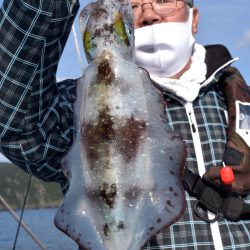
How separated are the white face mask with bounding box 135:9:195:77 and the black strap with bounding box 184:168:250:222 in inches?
34.5

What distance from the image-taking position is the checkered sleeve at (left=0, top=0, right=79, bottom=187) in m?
3.45

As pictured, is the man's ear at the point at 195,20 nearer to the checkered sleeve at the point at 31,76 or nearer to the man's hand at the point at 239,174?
the man's hand at the point at 239,174

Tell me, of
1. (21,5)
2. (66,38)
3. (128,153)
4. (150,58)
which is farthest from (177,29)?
(128,153)

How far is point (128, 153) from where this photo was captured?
2.90 meters

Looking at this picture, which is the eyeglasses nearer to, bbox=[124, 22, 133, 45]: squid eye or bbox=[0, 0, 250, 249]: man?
bbox=[0, 0, 250, 249]: man

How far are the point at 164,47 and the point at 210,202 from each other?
1.29 m

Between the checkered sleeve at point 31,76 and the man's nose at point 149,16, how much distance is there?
79 cm

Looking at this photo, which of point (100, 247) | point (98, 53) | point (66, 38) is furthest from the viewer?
point (66, 38)

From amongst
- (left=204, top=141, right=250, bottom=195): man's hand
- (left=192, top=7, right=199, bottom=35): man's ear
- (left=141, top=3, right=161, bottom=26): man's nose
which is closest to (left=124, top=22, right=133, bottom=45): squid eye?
(left=141, top=3, right=161, bottom=26): man's nose

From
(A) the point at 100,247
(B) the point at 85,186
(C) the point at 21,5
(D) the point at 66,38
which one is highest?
(C) the point at 21,5

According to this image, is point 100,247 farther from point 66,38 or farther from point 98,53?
point 66,38

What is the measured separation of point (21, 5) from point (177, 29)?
1.39m

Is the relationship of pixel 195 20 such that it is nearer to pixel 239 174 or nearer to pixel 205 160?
pixel 205 160

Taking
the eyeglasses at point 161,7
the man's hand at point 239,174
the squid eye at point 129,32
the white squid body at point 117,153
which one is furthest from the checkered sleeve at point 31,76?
the man's hand at point 239,174
